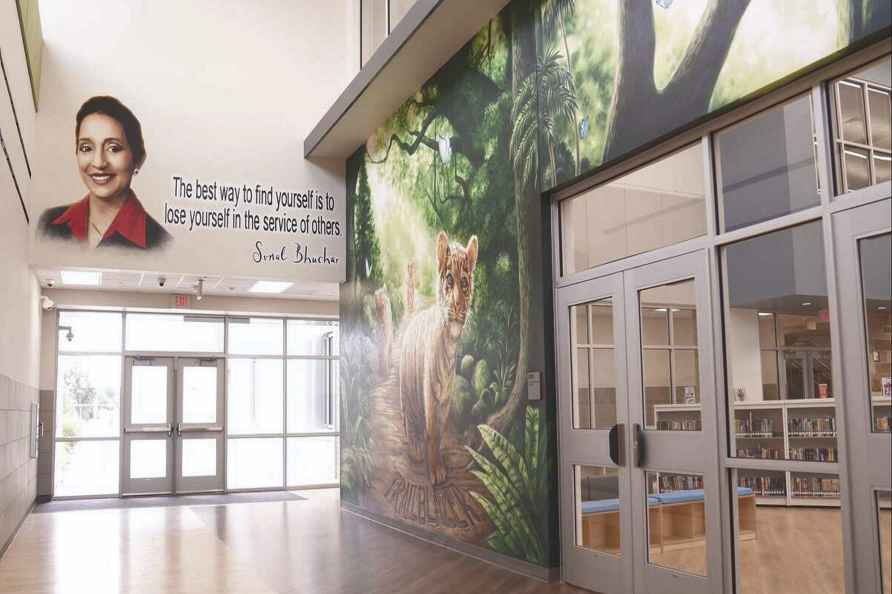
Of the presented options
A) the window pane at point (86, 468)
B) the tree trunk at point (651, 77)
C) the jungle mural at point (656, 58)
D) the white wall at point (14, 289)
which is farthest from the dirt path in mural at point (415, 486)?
the window pane at point (86, 468)

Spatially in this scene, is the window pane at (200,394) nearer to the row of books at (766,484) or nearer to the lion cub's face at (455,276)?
the lion cub's face at (455,276)

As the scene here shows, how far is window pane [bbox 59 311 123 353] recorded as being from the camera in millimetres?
14438

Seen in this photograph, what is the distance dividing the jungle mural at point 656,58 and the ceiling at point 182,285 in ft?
19.3

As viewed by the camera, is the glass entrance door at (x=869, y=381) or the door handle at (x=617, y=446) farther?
the door handle at (x=617, y=446)

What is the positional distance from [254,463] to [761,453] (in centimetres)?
1179

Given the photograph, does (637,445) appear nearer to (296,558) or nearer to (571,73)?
(571,73)

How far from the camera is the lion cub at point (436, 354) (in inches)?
328

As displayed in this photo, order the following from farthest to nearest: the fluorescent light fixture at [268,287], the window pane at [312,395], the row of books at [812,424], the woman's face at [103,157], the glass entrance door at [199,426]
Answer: the window pane at [312,395], the glass entrance door at [199,426], the fluorescent light fixture at [268,287], the woman's face at [103,157], the row of books at [812,424]

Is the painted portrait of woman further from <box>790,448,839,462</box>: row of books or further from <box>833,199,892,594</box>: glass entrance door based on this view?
<box>833,199,892,594</box>: glass entrance door

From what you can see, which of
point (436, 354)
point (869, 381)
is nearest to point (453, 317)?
point (436, 354)

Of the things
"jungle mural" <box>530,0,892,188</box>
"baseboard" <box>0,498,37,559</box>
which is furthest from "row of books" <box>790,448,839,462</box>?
"baseboard" <box>0,498,37,559</box>

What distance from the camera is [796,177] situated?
4746mm

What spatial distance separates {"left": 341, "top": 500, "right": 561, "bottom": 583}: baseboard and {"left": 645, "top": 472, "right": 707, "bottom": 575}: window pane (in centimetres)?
112

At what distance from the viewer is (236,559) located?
26.0 ft
